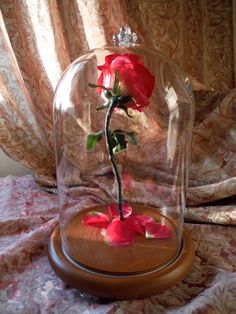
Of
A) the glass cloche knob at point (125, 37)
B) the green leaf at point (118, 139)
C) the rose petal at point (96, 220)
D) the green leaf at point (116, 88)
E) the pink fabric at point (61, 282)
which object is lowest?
the pink fabric at point (61, 282)

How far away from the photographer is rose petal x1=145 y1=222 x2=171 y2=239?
2.70ft

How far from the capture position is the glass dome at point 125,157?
75cm

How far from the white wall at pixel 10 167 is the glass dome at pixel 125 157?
0.33m

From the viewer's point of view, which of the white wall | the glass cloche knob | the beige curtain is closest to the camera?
the glass cloche knob

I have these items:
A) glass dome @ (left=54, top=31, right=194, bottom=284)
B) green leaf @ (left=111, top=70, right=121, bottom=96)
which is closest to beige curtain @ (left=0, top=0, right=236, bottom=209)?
glass dome @ (left=54, top=31, right=194, bottom=284)

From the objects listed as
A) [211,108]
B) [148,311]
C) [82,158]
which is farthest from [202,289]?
[211,108]

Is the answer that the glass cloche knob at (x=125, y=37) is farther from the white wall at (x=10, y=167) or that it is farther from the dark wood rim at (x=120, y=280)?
the white wall at (x=10, y=167)

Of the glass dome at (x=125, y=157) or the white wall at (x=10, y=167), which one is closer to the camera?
the glass dome at (x=125, y=157)

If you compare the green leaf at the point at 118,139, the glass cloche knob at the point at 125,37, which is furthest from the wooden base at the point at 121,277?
the glass cloche knob at the point at 125,37

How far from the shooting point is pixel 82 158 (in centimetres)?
100

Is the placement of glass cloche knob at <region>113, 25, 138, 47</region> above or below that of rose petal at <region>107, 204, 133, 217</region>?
above

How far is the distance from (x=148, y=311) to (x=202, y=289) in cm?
12

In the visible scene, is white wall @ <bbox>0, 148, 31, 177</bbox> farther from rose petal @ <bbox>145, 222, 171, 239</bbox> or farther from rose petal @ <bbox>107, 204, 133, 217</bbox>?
rose petal @ <bbox>145, 222, 171, 239</bbox>

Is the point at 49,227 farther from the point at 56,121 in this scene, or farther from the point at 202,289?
the point at 202,289
